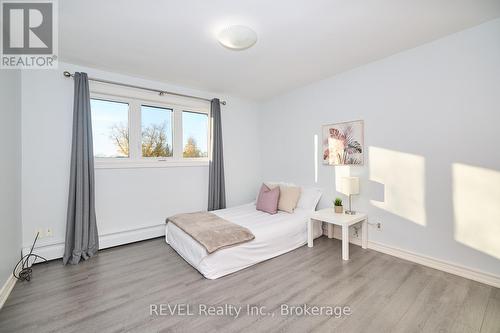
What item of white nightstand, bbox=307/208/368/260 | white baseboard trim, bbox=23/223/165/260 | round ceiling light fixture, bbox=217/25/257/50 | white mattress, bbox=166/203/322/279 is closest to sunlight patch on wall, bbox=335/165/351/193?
white nightstand, bbox=307/208/368/260

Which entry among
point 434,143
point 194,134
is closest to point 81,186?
point 194,134

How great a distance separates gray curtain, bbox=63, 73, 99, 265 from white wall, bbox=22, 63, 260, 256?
189 mm

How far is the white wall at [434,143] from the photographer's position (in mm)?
2088

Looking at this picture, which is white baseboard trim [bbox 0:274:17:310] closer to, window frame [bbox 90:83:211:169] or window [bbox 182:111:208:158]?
window frame [bbox 90:83:211:169]

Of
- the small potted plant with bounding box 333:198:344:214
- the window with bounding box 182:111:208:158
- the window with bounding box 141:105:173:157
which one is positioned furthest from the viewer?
the window with bounding box 182:111:208:158

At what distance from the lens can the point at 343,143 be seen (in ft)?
10.6

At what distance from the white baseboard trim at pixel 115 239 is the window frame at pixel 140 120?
982 mm

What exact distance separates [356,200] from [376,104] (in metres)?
1.35

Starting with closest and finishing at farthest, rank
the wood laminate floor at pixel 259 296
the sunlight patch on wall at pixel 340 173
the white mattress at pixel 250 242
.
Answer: the wood laminate floor at pixel 259 296
the white mattress at pixel 250 242
the sunlight patch on wall at pixel 340 173

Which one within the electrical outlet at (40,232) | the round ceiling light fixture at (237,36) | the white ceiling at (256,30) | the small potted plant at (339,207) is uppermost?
the white ceiling at (256,30)

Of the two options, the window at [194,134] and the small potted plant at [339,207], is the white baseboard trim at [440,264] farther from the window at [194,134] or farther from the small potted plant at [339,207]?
the window at [194,134]

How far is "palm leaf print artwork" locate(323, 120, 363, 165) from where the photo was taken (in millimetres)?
3047

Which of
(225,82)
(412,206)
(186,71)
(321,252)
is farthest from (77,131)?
(412,206)

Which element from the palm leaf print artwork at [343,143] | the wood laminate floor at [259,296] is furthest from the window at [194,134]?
the palm leaf print artwork at [343,143]
